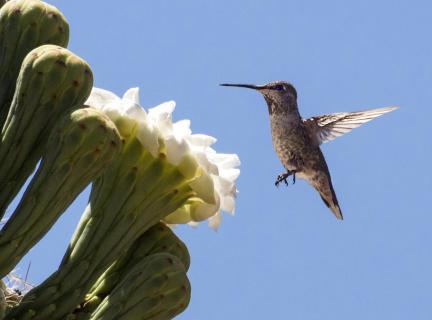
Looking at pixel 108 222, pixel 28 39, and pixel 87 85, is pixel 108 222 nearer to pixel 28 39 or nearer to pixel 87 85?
pixel 87 85

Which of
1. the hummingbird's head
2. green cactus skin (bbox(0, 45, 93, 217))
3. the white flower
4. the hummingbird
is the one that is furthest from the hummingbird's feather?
green cactus skin (bbox(0, 45, 93, 217))

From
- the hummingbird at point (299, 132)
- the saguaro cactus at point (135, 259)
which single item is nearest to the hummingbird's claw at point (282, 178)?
the hummingbird at point (299, 132)

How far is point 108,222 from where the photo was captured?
2.94m

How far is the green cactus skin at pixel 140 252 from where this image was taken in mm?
3100

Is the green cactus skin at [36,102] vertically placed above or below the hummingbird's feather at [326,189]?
below

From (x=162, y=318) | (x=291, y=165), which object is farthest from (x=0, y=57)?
(x=291, y=165)

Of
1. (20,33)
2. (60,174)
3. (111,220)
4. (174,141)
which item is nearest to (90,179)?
(60,174)

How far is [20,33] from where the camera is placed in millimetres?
2982

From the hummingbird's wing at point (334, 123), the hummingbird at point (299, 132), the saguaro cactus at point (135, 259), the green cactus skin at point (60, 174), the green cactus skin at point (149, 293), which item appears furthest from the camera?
the hummingbird at point (299, 132)

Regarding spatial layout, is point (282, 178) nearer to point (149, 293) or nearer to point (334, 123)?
point (334, 123)

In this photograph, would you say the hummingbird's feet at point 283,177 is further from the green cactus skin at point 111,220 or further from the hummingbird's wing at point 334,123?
the green cactus skin at point 111,220

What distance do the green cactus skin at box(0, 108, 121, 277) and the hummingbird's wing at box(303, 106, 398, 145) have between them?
6089 mm

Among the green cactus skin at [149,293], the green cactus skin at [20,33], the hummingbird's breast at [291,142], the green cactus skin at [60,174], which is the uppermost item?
the hummingbird's breast at [291,142]

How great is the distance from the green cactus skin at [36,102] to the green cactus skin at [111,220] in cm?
27
